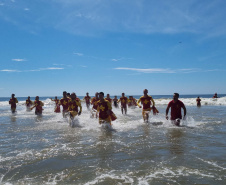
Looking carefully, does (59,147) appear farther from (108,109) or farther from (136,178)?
(108,109)

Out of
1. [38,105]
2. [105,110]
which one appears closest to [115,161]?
[105,110]

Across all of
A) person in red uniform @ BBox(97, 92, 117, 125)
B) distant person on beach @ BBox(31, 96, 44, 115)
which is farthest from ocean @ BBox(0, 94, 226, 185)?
distant person on beach @ BBox(31, 96, 44, 115)

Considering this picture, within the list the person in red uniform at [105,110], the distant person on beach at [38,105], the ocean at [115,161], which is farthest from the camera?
the distant person on beach at [38,105]

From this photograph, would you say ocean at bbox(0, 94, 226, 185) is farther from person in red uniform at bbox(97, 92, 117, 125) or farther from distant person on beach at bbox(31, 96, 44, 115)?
distant person on beach at bbox(31, 96, 44, 115)

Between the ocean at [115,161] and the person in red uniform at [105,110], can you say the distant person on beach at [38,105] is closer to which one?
the person in red uniform at [105,110]

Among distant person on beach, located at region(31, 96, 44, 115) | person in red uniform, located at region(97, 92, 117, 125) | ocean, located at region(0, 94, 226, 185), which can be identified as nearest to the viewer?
ocean, located at region(0, 94, 226, 185)

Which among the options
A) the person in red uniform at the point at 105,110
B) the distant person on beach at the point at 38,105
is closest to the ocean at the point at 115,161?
the person in red uniform at the point at 105,110

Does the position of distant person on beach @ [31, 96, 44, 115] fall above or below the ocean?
above

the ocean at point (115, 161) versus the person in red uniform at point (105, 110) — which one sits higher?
the person in red uniform at point (105, 110)

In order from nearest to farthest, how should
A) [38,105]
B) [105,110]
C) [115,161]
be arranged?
[115,161]
[105,110]
[38,105]

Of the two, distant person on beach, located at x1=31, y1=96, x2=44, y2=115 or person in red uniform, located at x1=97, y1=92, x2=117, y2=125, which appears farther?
distant person on beach, located at x1=31, y1=96, x2=44, y2=115

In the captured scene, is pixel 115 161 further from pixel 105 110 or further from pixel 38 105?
pixel 38 105

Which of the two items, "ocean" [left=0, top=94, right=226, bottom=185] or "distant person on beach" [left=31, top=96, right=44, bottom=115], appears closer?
Result: "ocean" [left=0, top=94, right=226, bottom=185]

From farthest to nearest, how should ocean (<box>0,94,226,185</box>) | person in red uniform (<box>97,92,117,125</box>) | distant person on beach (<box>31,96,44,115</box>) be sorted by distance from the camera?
distant person on beach (<box>31,96,44,115</box>) < person in red uniform (<box>97,92,117,125</box>) < ocean (<box>0,94,226,185</box>)
